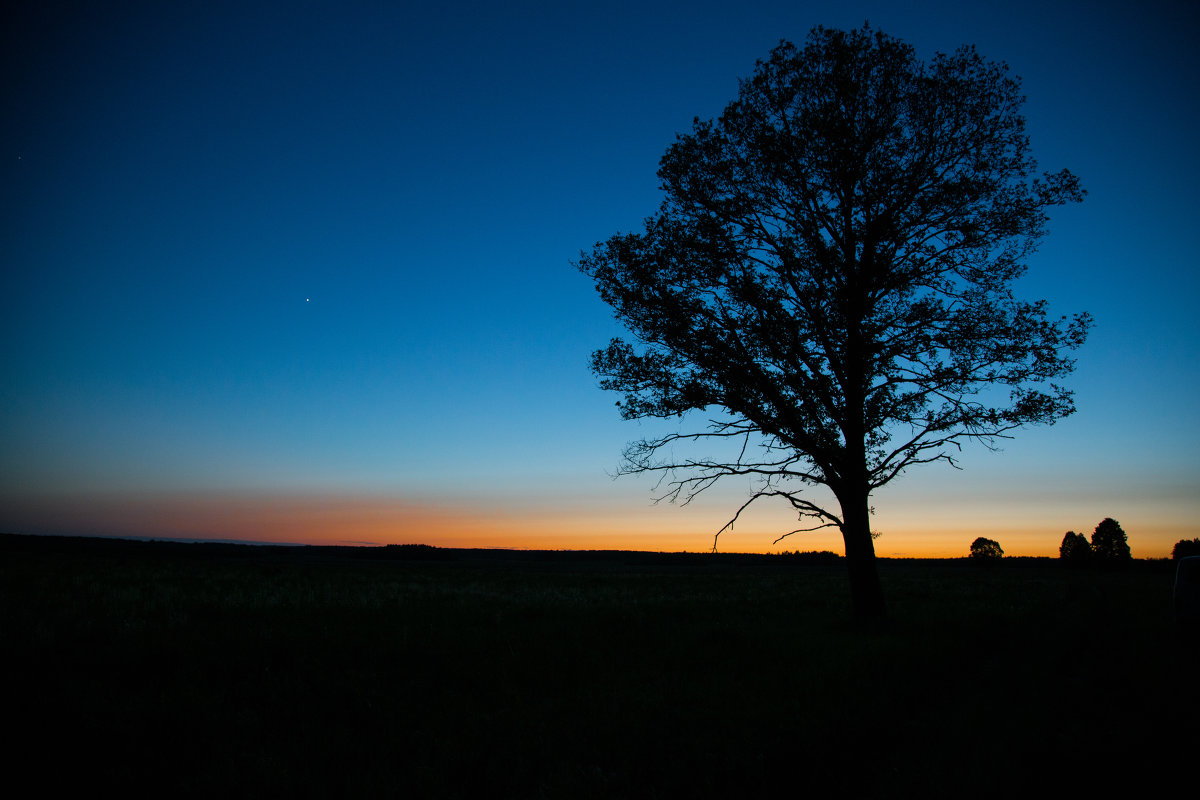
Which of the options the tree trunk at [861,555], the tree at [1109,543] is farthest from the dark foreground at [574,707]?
the tree at [1109,543]

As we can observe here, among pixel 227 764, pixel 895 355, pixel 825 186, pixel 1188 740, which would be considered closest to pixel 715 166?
pixel 825 186

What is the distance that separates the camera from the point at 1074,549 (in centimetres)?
8719

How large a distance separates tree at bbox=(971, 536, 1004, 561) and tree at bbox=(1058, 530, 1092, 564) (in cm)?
864

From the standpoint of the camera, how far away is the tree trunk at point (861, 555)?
13.9 metres

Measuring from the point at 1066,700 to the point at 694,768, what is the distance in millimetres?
5714

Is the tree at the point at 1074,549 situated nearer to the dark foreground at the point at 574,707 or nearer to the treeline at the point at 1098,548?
the treeline at the point at 1098,548

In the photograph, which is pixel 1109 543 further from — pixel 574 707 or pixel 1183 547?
pixel 574 707

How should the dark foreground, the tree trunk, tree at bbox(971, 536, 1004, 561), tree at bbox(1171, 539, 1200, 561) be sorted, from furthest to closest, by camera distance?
tree at bbox(971, 536, 1004, 561) → tree at bbox(1171, 539, 1200, 561) → the tree trunk → the dark foreground

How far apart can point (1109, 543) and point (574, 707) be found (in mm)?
107884

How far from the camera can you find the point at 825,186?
47.2ft

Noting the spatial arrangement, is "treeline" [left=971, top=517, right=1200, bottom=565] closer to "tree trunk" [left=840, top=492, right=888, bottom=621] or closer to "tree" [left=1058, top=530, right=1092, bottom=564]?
"tree" [left=1058, top=530, right=1092, bottom=564]

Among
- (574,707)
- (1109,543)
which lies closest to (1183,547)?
(1109,543)

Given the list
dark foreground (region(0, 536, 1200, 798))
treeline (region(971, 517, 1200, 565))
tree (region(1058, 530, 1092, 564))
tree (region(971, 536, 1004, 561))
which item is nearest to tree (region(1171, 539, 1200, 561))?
treeline (region(971, 517, 1200, 565))

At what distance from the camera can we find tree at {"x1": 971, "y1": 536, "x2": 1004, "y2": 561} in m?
90.1
